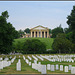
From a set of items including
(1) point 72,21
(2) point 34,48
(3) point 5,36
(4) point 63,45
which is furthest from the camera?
(2) point 34,48

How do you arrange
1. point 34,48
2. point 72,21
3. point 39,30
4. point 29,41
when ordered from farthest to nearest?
point 39,30 < point 29,41 < point 34,48 < point 72,21

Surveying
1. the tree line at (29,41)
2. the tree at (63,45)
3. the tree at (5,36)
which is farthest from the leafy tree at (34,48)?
the tree at (5,36)

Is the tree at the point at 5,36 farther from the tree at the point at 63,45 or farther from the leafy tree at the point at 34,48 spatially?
the leafy tree at the point at 34,48

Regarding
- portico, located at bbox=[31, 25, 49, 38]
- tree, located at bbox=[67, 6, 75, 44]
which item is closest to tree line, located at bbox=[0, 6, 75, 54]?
tree, located at bbox=[67, 6, 75, 44]

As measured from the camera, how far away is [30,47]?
224ft

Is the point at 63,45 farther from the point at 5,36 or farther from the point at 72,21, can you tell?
the point at 5,36

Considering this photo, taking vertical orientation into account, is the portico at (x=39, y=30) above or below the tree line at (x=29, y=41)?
above

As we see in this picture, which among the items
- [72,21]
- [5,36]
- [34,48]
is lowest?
[34,48]

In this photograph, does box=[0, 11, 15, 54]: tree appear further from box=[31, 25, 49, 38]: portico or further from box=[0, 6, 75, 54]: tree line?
box=[31, 25, 49, 38]: portico

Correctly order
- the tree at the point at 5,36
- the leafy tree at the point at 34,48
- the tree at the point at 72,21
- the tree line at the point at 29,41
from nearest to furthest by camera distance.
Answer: the tree at the point at 5,36
the tree line at the point at 29,41
the tree at the point at 72,21
the leafy tree at the point at 34,48

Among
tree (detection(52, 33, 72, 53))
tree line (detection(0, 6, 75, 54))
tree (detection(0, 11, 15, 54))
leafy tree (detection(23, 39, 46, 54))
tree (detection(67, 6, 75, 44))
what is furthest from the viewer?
leafy tree (detection(23, 39, 46, 54))

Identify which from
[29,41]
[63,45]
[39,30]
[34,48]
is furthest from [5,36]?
[39,30]

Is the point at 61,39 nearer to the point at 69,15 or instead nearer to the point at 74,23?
the point at 74,23

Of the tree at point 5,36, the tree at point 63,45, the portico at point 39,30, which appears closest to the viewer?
the tree at point 5,36
